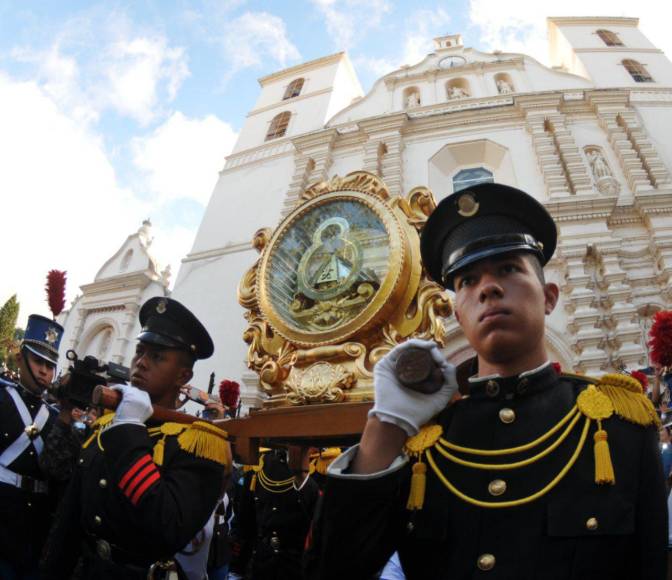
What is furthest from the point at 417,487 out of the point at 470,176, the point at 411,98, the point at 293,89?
the point at 293,89

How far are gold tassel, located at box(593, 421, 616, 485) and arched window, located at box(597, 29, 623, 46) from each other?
18.9 m

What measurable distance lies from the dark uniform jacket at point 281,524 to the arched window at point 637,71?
15.6 metres

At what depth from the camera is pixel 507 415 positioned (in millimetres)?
1136

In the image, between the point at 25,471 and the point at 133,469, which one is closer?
the point at 133,469

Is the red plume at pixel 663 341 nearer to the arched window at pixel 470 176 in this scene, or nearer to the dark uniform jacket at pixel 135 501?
the dark uniform jacket at pixel 135 501

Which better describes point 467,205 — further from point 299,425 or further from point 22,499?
point 22,499

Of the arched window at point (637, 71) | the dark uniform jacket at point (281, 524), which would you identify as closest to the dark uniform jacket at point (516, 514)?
the dark uniform jacket at point (281, 524)

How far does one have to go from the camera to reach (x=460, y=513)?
3.42ft

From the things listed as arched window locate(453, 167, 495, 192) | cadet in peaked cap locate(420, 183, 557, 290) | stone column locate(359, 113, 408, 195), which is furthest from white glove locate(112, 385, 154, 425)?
arched window locate(453, 167, 495, 192)

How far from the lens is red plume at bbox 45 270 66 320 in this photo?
3.00m

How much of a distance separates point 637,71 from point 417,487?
17.2m

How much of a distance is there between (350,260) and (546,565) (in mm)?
1656

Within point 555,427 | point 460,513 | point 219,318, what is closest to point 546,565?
point 460,513

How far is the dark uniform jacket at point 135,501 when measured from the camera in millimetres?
1587
